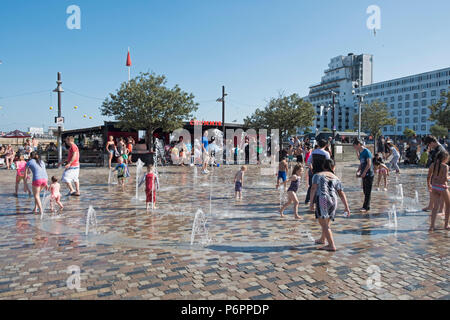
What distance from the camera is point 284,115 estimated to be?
29.1 meters

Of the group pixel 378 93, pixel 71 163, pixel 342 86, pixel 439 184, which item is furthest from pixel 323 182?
pixel 378 93

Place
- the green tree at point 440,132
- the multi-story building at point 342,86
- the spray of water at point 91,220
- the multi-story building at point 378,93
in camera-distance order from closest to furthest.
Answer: the spray of water at point 91,220 < the green tree at point 440,132 < the multi-story building at point 378,93 < the multi-story building at point 342,86

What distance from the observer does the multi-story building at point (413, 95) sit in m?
107

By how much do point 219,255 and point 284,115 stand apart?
24.8m

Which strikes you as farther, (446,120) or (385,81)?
(385,81)

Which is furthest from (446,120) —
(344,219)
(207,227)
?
(207,227)

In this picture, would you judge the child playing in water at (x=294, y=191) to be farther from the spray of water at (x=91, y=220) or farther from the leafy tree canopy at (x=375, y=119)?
the leafy tree canopy at (x=375, y=119)

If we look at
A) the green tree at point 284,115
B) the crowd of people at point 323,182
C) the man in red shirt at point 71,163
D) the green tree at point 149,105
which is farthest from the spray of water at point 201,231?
the green tree at point 284,115

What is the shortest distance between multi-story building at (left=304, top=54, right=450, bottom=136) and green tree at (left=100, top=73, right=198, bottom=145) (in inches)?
3440

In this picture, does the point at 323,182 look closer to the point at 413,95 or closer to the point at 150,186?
the point at 150,186
